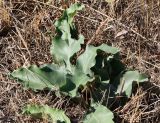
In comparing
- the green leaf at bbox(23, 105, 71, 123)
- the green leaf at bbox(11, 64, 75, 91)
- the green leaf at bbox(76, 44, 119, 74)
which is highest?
the green leaf at bbox(76, 44, 119, 74)

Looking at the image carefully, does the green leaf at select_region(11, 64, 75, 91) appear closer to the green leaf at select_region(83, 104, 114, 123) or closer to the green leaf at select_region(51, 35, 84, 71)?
the green leaf at select_region(51, 35, 84, 71)

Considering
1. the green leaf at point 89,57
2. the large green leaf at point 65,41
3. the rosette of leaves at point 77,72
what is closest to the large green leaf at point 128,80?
the rosette of leaves at point 77,72

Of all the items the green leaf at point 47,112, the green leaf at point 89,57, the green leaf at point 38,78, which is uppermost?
the green leaf at point 89,57

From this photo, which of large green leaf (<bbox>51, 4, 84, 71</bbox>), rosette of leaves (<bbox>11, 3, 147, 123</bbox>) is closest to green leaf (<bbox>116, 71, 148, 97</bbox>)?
rosette of leaves (<bbox>11, 3, 147, 123</bbox>)

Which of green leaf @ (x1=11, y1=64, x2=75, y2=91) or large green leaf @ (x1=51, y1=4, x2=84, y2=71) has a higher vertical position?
large green leaf @ (x1=51, y1=4, x2=84, y2=71)

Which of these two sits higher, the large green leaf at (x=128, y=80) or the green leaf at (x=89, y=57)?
the green leaf at (x=89, y=57)

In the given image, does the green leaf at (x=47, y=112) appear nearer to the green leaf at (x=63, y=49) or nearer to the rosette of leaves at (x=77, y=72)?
the rosette of leaves at (x=77, y=72)
